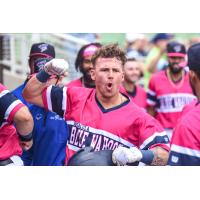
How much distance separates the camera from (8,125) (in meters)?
4.91

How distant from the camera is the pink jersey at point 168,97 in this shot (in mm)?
8445

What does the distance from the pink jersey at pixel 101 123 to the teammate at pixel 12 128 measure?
38 cm

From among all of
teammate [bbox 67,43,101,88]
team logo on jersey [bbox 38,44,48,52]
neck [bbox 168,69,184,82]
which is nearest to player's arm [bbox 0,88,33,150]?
team logo on jersey [bbox 38,44,48,52]

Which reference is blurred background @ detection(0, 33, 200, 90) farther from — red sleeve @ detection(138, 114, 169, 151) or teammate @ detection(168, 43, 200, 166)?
teammate @ detection(168, 43, 200, 166)

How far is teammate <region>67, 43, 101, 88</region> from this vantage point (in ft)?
22.3

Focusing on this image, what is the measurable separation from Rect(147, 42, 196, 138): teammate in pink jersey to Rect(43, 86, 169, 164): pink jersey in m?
3.21

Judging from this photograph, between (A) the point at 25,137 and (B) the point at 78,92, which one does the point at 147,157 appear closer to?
(B) the point at 78,92

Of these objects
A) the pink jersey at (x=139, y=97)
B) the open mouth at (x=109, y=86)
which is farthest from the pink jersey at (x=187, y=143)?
the pink jersey at (x=139, y=97)

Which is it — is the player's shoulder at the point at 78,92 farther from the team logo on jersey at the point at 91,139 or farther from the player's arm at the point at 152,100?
the player's arm at the point at 152,100

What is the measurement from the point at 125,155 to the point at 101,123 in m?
0.64

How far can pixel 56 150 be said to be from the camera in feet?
19.7

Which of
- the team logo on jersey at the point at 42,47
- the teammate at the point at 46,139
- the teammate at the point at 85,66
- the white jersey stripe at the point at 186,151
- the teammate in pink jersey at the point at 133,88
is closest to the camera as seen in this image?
the white jersey stripe at the point at 186,151

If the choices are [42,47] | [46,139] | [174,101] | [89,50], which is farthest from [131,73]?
[46,139]
